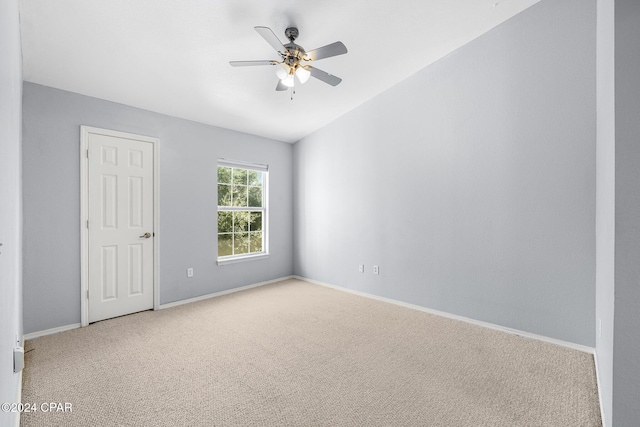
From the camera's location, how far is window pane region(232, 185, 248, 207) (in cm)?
453

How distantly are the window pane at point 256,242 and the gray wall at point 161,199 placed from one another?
206mm

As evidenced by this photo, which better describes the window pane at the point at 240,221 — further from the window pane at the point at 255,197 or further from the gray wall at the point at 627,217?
the gray wall at the point at 627,217

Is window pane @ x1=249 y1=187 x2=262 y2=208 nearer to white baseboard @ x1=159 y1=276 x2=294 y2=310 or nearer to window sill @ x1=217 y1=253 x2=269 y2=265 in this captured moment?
window sill @ x1=217 y1=253 x2=269 y2=265

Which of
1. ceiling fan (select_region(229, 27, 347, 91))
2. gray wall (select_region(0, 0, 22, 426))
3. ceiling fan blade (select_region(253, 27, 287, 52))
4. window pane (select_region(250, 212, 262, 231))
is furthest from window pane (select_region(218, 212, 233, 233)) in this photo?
gray wall (select_region(0, 0, 22, 426))

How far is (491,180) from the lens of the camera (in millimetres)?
3055

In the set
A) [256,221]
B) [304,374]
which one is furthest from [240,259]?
[304,374]

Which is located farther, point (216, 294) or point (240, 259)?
point (240, 259)

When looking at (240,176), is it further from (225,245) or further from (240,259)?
(240,259)

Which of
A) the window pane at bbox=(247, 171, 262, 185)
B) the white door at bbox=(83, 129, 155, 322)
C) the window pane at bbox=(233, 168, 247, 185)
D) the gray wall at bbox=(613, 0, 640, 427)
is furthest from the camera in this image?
the window pane at bbox=(247, 171, 262, 185)

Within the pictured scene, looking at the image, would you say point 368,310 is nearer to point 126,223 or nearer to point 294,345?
point 294,345

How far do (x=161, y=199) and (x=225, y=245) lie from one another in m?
1.14

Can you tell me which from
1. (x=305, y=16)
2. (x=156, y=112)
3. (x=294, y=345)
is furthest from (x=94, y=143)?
(x=294, y=345)

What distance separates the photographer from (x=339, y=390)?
6.54 ft

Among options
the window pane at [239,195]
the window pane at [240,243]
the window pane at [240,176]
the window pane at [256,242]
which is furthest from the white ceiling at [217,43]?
the window pane at [256,242]
